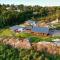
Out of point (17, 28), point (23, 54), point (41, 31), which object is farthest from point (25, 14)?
point (23, 54)

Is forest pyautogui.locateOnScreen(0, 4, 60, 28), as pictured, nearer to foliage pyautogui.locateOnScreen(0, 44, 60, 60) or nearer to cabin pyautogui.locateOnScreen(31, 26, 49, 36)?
cabin pyautogui.locateOnScreen(31, 26, 49, 36)

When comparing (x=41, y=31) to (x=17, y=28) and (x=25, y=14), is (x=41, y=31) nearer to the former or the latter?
(x=17, y=28)

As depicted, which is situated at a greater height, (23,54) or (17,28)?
(23,54)

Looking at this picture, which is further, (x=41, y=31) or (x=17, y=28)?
(x=17, y=28)

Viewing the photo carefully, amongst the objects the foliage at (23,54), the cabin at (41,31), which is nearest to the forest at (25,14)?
the cabin at (41,31)

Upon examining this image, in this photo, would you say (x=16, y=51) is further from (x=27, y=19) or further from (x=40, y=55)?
(x=27, y=19)

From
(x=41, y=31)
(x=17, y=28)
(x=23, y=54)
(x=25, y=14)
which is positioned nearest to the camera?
(x=23, y=54)

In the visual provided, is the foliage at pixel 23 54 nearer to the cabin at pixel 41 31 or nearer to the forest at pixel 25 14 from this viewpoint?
the cabin at pixel 41 31

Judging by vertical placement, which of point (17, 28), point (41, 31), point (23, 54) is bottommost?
point (17, 28)

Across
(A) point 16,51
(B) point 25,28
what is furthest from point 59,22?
(A) point 16,51
